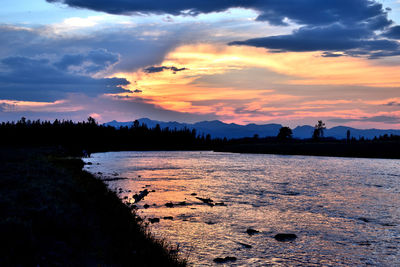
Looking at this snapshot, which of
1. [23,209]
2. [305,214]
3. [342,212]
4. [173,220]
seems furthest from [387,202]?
[23,209]

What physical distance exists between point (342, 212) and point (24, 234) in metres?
22.8

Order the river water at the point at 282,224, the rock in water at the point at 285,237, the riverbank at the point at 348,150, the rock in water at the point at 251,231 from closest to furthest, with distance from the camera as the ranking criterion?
the river water at the point at 282,224 < the rock in water at the point at 285,237 < the rock in water at the point at 251,231 < the riverbank at the point at 348,150

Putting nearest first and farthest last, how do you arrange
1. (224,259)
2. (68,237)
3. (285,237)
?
(68,237), (224,259), (285,237)

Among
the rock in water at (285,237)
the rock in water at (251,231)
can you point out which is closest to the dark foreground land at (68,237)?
the rock in water at (251,231)

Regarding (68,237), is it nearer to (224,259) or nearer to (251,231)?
(224,259)

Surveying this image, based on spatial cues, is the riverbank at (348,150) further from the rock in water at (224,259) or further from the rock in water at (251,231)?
the rock in water at (224,259)

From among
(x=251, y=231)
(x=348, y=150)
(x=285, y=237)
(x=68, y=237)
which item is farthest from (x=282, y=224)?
(x=348, y=150)

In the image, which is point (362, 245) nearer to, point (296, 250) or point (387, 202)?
point (296, 250)

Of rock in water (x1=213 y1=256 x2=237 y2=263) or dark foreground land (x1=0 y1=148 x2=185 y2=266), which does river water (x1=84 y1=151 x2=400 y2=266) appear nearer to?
rock in water (x1=213 y1=256 x2=237 y2=263)

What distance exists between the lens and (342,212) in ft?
87.9

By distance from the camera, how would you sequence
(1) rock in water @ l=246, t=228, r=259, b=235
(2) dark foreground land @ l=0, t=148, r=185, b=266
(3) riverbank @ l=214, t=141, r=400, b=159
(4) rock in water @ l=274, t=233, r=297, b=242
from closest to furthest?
1. (2) dark foreground land @ l=0, t=148, r=185, b=266
2. (4) rock in water @ l=274, t=233, r=297, b=242
3. (1) rock in water @ l=246, t=228, r=259, b=235
4. (3) riverbank @ l=214, t=141, r=400, b=159

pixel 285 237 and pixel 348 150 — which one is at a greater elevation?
pixel 348 150

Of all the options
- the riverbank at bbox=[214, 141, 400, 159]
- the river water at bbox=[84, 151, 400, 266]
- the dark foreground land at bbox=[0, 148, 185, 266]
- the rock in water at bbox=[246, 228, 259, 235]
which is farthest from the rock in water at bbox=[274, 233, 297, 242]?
the riverbank at bbox=[214, 141, 400, 159]

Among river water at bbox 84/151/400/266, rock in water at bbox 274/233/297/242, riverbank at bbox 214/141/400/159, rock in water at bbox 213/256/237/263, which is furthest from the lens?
riverbank at bbox 214/141/400/159
